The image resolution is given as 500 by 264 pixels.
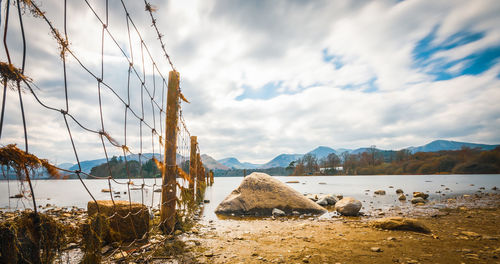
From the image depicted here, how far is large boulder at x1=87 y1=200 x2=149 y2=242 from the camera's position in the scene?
3.36 metres

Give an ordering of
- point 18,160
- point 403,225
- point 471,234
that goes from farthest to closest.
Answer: point 403,225 < point 471,234 < point 18,160

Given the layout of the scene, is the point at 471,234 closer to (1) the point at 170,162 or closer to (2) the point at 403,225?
(2) the point at 403,225

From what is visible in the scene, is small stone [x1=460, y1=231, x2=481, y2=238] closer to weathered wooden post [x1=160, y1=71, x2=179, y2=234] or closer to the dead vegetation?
weathered wooden post [x1=160, y1=71, x2=179, y2=234]

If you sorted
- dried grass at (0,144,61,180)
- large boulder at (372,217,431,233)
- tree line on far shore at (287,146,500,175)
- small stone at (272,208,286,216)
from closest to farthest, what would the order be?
dried grass at (0,144,61,180) → large boulder at (372,217,431,233) → small stone at (272,208,286,216) → tree line on far shore at (287,146,500,175)

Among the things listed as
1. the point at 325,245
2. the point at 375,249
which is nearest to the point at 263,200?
the point at 325,245

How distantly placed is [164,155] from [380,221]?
4758 millimetres

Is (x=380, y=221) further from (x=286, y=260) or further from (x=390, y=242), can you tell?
(x=286, y=260)

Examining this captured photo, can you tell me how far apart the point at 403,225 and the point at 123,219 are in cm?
521

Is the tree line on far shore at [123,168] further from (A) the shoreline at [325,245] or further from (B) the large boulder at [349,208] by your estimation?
(B) the large boulder at [349,208]

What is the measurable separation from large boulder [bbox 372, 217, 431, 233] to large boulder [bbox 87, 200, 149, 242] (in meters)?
4.63

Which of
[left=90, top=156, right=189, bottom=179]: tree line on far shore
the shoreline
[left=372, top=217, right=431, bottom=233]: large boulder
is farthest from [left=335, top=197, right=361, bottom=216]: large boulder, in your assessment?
[left=90, top=156, right=189, bottom=179]: tree line on far shore

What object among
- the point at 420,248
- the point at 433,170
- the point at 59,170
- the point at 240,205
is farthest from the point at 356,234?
the point at 433,170

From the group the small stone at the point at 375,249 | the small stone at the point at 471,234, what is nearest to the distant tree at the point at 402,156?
the small stone at the point at 471,234

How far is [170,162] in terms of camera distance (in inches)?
166
